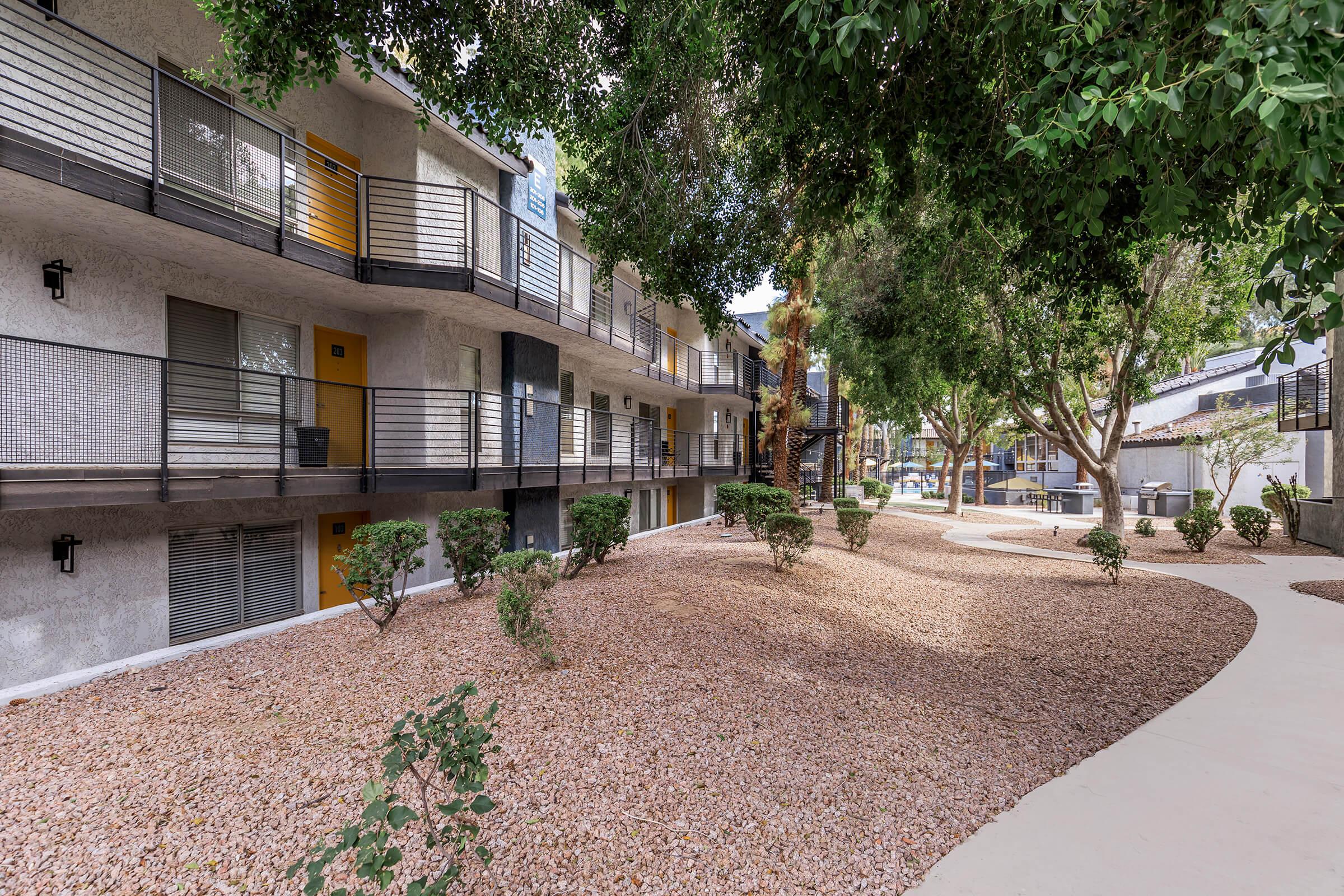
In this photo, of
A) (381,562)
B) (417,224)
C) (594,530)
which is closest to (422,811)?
(381,562)

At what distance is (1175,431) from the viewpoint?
27.1 meters

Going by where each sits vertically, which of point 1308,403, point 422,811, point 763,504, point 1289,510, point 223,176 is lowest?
point 422,811

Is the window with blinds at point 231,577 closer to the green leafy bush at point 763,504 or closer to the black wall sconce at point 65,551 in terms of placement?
the black wall sconce at point 65,551

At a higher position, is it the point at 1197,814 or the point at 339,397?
the point at 339,397

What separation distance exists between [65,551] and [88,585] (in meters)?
0.48

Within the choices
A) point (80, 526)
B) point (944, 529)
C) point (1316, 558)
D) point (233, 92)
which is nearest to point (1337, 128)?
point (80, 526)

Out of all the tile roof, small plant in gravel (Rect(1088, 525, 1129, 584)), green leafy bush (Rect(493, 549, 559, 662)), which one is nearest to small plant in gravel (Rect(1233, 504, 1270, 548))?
small plant in gravel (Rect(1088, 525, 1129, 584))

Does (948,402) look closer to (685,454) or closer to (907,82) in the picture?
(685,454)

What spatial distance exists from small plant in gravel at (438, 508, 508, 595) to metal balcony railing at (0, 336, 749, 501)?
1.60 m

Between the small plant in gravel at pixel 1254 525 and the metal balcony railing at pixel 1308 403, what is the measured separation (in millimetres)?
2571

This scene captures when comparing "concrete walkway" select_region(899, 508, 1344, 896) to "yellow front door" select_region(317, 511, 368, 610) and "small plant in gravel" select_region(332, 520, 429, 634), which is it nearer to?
"small plant in gravel" select_region(332, 520, 429, 634)

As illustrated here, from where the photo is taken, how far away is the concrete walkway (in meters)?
3.02

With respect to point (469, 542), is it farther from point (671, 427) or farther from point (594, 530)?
point (671, 427)

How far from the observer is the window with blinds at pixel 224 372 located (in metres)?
7.64
